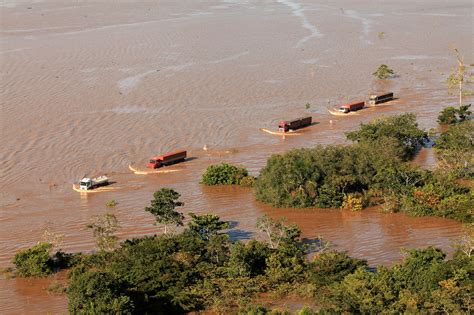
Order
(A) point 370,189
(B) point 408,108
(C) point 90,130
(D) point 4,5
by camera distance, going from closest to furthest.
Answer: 1. (A) point 370,189
2. (C) point 90,130
3. (B) point 408,108
4. (D) point 4,5

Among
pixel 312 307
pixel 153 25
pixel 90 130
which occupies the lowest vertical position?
pixel 312 307

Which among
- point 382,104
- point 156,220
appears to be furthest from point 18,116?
point 382,104

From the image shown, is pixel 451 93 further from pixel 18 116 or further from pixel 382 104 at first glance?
pixel 18 116

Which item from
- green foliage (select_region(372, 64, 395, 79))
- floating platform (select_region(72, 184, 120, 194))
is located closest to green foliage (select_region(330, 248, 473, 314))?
floating platform (select_region(72, 184, 120, 194))

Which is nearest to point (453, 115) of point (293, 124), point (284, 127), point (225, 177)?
point (293, 124)

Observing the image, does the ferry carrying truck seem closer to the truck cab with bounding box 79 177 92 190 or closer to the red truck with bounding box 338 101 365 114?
the red truck with bounding box 338 101 365 114

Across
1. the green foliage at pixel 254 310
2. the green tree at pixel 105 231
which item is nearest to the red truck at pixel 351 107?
the green tree at pixel 105 231

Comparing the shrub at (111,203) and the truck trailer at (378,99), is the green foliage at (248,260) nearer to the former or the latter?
the shrub at (111,203)
